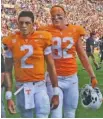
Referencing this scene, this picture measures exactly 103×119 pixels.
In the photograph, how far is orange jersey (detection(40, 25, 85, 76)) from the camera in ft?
15.7

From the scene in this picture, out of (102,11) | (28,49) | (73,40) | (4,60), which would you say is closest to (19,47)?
(28,49)

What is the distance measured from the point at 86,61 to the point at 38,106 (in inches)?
42.3

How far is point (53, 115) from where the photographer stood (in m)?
4.65

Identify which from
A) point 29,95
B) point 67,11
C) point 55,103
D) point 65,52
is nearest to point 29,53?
point 29,95

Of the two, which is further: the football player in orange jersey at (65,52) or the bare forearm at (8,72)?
the football player in orange jersey at (65,52)

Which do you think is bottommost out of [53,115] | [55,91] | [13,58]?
[53,115]

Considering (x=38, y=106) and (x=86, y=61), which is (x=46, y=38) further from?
(x=86, y=61)

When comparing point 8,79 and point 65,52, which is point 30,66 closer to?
point 8,79

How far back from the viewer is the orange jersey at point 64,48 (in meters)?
4.78

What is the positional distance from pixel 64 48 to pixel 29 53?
2.70 feet

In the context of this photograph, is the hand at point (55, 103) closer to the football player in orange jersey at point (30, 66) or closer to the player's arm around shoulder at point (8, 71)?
the football player in orange jersey at point (30, 66)

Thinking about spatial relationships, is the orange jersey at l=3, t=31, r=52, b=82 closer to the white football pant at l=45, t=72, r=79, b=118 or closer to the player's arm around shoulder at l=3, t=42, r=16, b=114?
the player's arm around shoulder at l=3, t=42, r=16, b=114

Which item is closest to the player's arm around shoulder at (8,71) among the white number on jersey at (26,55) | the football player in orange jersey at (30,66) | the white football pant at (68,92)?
the football player in orange jersey at (30,66)

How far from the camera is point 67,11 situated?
3338 cm
